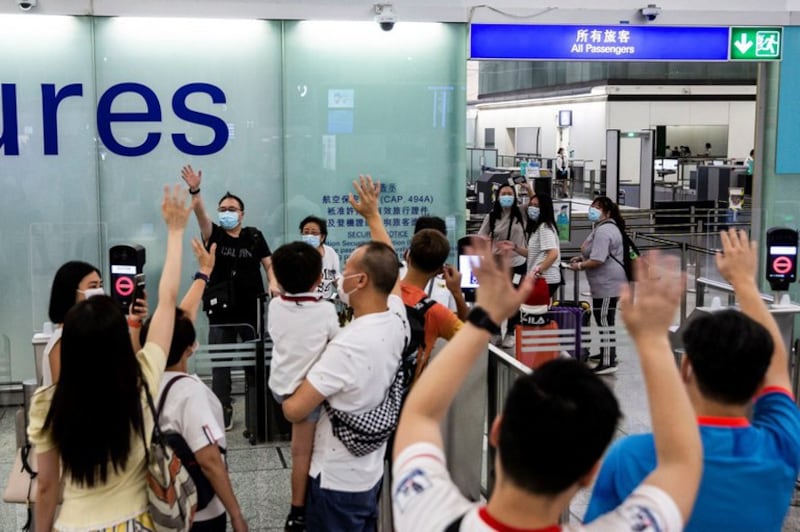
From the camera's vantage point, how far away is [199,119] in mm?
7668

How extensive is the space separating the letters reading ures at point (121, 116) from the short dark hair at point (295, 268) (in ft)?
13.9

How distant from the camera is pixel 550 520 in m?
1.66

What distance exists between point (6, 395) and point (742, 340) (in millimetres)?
6486

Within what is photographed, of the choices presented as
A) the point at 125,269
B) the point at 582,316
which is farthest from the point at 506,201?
the point at 125,269

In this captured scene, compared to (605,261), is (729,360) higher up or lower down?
higher up

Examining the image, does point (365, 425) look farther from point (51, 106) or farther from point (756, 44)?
point (756, 44)

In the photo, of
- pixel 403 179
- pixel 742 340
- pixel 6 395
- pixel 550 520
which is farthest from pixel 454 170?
pixel 550 520

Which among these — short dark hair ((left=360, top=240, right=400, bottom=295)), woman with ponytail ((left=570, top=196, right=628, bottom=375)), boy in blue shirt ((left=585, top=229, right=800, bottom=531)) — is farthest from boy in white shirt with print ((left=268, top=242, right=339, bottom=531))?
woman with ponytail ((left=570, top=196, right=628, bottom=375))

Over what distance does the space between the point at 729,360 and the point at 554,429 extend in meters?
0.69

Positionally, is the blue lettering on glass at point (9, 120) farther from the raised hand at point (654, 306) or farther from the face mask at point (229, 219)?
the raised hand at point (654, 306)

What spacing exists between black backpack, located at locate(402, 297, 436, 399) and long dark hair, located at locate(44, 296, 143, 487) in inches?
44.6

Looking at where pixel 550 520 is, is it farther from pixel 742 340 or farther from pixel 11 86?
pixel 11 86

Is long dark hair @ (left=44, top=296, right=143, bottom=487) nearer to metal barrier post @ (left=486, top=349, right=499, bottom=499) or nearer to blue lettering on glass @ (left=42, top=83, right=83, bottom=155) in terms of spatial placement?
metal barrier post @ (left=486, top=349, right=499, bottom=499)

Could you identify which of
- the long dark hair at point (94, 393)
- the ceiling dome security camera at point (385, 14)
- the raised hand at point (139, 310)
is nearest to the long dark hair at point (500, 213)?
the ceiling dome security camera at point (385, 14)
